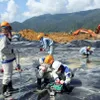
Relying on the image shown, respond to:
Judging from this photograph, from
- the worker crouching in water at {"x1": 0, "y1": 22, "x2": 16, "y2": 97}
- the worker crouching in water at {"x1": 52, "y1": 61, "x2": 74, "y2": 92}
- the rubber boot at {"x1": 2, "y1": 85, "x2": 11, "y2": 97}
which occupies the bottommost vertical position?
the rubber boot at {"x1": 2, "y1": 85, "x2": 11, "y2": 97}

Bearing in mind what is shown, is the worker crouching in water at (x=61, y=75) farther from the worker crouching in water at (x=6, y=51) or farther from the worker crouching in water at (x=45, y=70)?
the worker crouching in water at (x=6, y=51)

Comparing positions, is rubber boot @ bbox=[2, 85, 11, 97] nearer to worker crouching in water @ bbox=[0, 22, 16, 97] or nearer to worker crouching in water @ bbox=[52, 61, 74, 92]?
worker crouching in water @ bbox=[0, 22, 16, 97]

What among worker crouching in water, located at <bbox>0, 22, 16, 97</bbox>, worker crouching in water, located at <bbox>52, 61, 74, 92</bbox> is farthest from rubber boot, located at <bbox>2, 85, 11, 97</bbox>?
worker crouching in water, located at <bbox>52, 61, 74, 92</bbox>

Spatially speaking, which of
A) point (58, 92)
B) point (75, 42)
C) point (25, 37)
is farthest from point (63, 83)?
point (25, 37)

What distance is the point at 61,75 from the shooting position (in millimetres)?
8805

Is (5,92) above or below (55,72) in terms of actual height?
below

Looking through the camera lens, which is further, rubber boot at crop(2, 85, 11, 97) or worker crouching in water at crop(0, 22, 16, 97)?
rubber boot at crop(2, 85, 11, 97)

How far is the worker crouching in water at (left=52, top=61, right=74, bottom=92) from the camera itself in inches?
331

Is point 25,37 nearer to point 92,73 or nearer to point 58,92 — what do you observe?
point 92,73

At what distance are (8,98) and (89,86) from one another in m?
3.26

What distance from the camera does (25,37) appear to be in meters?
36.8

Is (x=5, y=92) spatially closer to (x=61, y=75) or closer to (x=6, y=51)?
(x=6, y=51)

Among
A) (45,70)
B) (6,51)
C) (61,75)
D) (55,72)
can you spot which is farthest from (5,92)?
(61,75)

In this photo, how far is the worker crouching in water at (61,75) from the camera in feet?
27.6
